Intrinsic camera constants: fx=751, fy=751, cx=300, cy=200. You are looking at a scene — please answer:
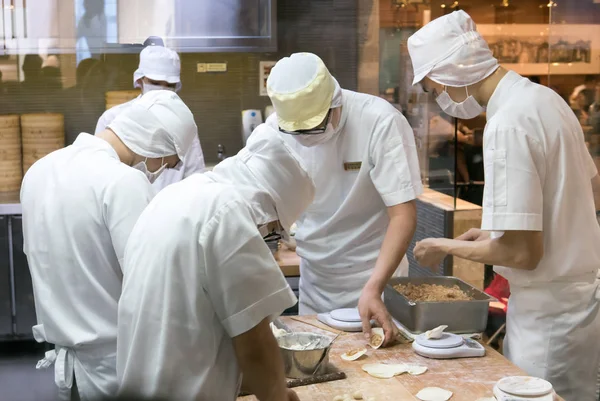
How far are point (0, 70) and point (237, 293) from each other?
426 centimetres

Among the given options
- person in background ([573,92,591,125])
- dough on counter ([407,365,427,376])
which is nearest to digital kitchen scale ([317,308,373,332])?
dough on counter ([407,365,427,376])

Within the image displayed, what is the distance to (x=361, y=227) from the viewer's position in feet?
8.73

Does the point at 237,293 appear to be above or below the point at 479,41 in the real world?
below

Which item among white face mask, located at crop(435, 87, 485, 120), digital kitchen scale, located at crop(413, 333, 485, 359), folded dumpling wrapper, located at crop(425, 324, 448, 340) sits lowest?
digital kitchen scale, located at crop(413, 333, 485, 359)

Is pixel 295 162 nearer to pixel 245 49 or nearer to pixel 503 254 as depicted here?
pixel 503 254

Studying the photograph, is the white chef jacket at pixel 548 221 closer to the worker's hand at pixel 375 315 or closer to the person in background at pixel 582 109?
the worker's hand at pixel 375 315

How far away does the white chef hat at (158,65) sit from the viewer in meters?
4.46

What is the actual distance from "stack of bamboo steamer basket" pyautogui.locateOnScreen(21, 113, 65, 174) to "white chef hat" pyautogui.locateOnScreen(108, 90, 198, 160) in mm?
2650

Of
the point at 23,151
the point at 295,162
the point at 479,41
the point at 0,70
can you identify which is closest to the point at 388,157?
the point at 479,41

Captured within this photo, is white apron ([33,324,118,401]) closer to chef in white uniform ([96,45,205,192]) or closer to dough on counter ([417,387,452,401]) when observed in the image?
dough on counter ([417,387,452,401])

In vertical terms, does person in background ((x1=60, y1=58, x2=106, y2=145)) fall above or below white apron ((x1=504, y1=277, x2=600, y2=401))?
above

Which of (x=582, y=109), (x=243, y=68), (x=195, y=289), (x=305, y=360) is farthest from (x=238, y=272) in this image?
(x=243, y=68)

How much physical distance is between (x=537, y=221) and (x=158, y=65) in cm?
293

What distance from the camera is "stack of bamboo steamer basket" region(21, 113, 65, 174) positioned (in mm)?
4934
